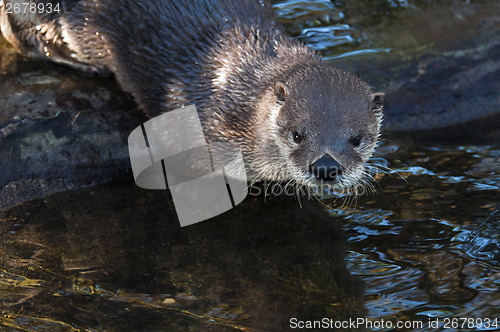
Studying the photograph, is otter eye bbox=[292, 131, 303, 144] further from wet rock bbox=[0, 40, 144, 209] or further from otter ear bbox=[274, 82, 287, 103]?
wet rock bbox=[0, 40, 144, 209]

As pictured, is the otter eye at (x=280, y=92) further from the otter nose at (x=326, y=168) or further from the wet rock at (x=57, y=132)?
the wet rock at (x=57, y=132)

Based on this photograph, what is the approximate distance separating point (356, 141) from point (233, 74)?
0.85 m

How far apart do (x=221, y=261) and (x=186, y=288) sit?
0.29 m

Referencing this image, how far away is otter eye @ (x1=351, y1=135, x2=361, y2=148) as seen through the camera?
3.51 meters

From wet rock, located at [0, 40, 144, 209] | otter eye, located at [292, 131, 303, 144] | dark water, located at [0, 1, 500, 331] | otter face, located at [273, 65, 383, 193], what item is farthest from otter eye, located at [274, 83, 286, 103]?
wet rock, located at [0, 40, 144, 209]

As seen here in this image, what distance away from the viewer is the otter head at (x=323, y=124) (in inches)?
134

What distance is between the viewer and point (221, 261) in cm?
351

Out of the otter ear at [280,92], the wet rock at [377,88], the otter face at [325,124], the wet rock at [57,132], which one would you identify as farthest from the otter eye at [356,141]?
the wet rock at [57,132]

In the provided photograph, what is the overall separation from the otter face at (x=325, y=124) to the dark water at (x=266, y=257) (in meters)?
0.39

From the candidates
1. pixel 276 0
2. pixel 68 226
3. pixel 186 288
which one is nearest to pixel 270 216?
pixel 186 288

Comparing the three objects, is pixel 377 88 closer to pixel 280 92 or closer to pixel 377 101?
pixel 377 101

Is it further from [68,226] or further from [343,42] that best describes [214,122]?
[343,42]

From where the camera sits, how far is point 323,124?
3422 millimetres

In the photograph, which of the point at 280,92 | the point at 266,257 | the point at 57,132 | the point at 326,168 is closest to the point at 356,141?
the point at 326,168
